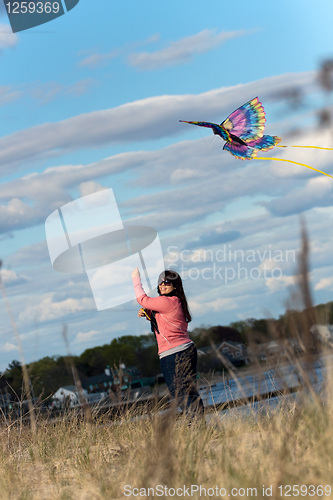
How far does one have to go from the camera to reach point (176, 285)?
6.54 metres

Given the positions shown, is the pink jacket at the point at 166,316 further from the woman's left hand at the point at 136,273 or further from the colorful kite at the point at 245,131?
the colorful kite at the point at 245,131

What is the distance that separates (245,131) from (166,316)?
1903 millimetres

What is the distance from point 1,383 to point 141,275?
2.29m

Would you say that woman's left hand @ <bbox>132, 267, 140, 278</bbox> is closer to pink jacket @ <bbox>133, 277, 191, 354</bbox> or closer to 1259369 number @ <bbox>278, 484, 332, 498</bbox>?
pink jacket @ <bbox>133, 277, 191, 354</bbox>

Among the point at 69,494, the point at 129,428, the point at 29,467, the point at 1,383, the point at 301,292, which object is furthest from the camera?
the point at 1,383

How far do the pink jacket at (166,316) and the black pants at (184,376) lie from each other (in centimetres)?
12

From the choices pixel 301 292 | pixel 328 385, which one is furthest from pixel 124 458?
pixel 301 292

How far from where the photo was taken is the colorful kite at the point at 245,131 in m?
5.68

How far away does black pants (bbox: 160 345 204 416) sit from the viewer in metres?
5.84

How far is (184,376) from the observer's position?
6109 millimetres

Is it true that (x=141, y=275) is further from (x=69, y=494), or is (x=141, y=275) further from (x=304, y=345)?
(x=304, y=345)

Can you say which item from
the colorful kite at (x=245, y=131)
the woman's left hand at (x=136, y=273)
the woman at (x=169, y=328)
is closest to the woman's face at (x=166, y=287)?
the woman at (x=169, y=328)

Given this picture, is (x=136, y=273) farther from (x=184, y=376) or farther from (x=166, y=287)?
(x=184, y=376)

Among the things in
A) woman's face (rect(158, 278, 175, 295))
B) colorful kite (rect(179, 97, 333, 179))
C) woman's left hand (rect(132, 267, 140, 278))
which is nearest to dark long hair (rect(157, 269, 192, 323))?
woman's face (rect(158, 278, 175, 295))
